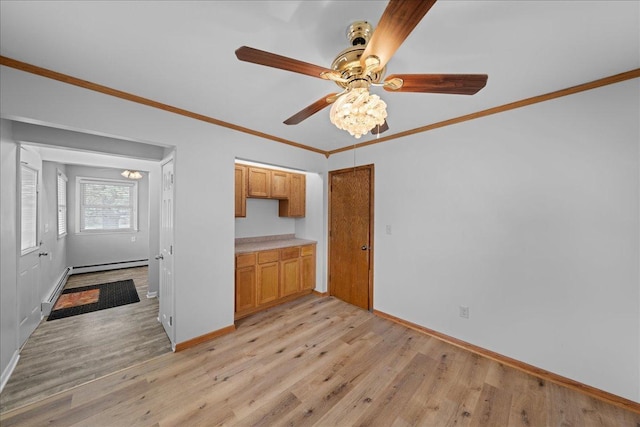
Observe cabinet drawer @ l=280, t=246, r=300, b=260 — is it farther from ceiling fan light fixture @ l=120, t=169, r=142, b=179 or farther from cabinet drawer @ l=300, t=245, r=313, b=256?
ceiling fan light fixture @ l=120, t=169, r=142, b=179

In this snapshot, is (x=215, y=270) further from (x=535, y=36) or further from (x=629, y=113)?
(x=629, y=113)

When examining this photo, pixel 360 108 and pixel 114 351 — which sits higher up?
pixel 360 108

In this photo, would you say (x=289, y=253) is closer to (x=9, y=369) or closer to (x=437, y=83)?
(x=9, y=369)

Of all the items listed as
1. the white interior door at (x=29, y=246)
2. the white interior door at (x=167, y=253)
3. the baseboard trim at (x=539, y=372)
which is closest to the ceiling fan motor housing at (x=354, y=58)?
the white interior door at (x=167, y=253)

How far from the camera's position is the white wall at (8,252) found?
181cm

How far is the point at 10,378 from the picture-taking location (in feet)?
6.18

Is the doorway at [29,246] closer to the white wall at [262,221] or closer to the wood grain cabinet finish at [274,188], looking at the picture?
the wood grain cabinet finish at [274,188]

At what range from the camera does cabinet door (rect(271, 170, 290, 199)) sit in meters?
3.68

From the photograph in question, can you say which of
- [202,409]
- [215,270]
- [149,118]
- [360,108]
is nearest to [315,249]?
[215,270]

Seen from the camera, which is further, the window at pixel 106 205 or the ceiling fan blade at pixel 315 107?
the window at pixel 106 205

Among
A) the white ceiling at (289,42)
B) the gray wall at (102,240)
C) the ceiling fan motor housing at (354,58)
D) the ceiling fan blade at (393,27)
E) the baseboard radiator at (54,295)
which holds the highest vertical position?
the white ceiling at (289,42)

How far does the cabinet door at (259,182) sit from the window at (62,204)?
3.75m

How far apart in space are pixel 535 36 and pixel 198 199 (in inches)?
116

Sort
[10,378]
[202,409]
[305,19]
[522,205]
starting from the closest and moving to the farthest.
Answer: [305,19], [202,409], [10,378], [522,205]
